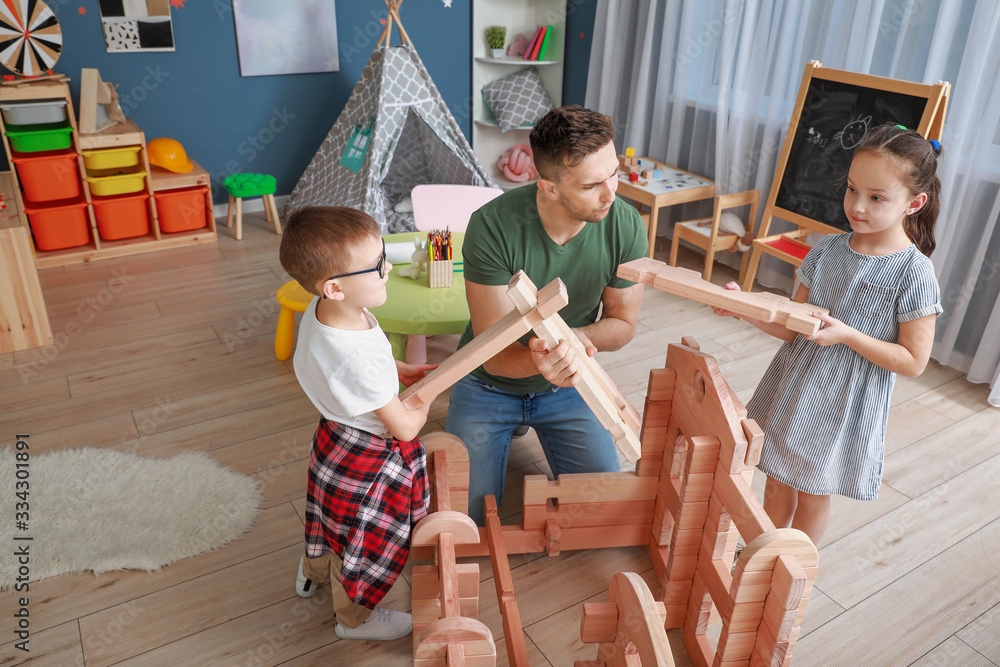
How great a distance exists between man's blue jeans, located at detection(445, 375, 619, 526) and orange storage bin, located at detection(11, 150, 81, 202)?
8.96 ft

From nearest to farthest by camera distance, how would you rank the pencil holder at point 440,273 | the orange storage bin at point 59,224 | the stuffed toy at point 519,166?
the pencil holder at point 440,273
the orange storage bin at point 59,224
the stuffed toy at point 519,166

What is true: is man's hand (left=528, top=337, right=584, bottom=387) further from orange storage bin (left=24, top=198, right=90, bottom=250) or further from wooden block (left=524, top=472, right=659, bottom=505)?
orange storage bin (left=24, top=198, right=90, bottom=250)

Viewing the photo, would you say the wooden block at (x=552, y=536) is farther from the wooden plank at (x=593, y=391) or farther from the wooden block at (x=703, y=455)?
the wooden plank at (x=593, y=391)

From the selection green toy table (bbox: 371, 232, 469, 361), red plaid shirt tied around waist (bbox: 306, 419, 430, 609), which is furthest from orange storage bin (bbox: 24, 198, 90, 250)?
red plaid shirt tied around waist (bbox: 306, 419, 430, 609)

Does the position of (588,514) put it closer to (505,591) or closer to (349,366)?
(505,591)

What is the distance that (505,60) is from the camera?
4809 millimetres

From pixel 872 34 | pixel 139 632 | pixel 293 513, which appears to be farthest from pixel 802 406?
pixel 872 34

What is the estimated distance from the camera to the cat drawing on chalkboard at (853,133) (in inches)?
115

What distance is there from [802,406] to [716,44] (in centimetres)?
276

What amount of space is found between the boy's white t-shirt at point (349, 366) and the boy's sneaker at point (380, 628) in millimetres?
583

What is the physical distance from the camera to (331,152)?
424 cm

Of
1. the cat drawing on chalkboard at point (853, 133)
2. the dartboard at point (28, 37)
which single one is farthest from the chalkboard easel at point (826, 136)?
the dartboard at point (28, 37)

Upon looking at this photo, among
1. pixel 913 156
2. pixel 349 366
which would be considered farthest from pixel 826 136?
pixel 349 366

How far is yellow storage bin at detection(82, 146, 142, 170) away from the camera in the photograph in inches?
145
